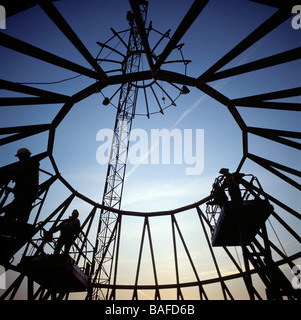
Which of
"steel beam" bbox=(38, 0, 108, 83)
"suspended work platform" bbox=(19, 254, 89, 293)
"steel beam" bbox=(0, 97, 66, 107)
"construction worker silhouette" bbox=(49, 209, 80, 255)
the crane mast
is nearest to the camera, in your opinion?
"steel beam" bbox=(38, 0, 108, 83)

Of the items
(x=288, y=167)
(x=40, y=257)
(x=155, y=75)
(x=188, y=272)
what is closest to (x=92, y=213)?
(x=40, y=257)

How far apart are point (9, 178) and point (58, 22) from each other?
5230 millimetres

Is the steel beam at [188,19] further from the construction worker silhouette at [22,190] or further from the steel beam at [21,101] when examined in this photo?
the construction worker silhouette at [22,190]

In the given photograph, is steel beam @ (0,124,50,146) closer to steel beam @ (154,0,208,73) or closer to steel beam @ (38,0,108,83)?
steel beam @ (38,0,108,83)

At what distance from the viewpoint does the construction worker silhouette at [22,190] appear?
738cm

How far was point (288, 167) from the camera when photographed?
12.4 meters

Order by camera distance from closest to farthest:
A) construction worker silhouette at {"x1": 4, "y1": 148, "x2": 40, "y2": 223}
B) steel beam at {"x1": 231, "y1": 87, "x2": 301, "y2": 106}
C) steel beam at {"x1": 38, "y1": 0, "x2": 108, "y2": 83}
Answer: steel beam at {"x1": 38, "y1": 0, "x2": 108, "y2": 83} < construction worker silhouette at {"x1": 4, "y1": 148, "x2": 40, "y2": 223} < steel beam at {"x1": 231, "y1": 87, "x2": 301, "y2": 106}

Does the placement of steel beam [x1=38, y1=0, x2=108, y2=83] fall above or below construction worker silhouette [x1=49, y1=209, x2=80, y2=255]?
above

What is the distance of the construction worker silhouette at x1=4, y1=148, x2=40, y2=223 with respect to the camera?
7.38 m

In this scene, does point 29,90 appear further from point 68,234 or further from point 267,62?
point 267,62

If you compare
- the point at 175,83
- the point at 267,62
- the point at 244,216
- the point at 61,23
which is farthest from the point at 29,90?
the point at 244,216

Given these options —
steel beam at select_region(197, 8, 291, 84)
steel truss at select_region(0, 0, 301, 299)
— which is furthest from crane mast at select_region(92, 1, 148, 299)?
steel beam at select_region(197, 8, 291, 84)

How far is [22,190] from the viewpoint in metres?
7.61
